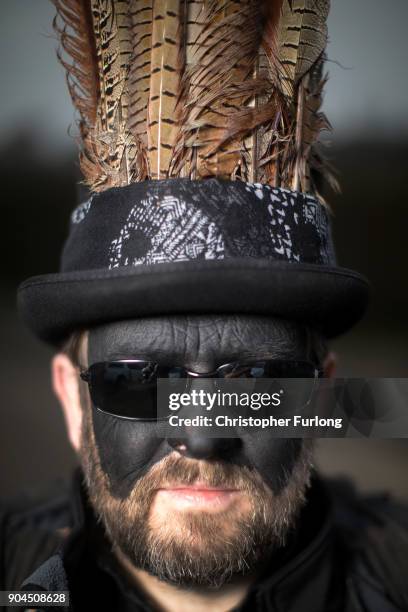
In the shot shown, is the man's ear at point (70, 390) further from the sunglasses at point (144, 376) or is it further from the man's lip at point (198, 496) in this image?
the man's lip at point (198, 496)

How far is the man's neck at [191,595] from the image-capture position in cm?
144

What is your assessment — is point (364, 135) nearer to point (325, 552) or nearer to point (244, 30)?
point (244, 30)

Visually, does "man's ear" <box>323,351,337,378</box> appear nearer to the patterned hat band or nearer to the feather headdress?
the patterned hat band

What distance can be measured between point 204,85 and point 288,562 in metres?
1.22

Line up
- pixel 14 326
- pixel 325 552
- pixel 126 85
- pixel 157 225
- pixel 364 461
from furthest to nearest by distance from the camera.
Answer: pixel 14 326 < pixel 364 461 < pixel 325 552 < pixel 126 85 < pixel 157 225

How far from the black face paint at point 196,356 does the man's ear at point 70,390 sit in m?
0.28

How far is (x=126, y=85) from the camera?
1320 millimetres

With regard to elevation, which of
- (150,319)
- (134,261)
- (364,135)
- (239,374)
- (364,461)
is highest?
(364,135)

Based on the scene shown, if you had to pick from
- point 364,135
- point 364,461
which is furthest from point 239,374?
point 364,461

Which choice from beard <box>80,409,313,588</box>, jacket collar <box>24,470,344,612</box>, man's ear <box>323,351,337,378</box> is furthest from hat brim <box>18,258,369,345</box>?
jacket collar <box>24,470,344,612</box>

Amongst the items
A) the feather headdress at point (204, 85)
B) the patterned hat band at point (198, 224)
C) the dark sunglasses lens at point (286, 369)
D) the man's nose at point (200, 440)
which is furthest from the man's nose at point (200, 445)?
the feather headdress at point (204, 85)

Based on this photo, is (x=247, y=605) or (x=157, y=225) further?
(x=247, y=605)

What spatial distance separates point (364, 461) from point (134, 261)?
11.6 feet

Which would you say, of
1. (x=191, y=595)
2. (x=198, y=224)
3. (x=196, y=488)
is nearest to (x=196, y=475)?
(x=196, y=488)
